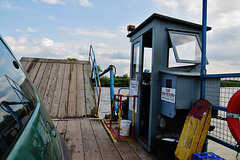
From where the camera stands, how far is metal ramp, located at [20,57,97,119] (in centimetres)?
618

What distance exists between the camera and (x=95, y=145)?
3.60 m

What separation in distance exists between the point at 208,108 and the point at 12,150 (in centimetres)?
244

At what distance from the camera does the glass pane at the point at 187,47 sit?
3.34 metres

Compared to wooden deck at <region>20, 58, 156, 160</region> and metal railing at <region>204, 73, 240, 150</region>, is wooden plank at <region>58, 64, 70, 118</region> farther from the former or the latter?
metal railing at <region>204, 73, 240, 150</region>

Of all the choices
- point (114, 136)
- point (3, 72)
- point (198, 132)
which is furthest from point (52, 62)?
point (3, 72)

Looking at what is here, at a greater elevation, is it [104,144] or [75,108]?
[75,108]

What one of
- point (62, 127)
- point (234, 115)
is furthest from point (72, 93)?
point (234, 115)

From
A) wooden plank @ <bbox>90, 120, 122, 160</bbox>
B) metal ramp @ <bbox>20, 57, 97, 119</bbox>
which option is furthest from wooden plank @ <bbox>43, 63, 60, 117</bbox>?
wooden plank @ <bbox>90, 120, 122, 160</bbox>

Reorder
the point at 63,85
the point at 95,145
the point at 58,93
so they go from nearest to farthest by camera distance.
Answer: the point at 95,145, the point at 58,93, the point at 63,85

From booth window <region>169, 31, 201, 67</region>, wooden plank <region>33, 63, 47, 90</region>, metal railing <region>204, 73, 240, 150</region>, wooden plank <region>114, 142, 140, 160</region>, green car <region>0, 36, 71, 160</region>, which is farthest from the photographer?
wooden plank <region>33, 63, 47, 90</region>

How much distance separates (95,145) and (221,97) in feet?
8.25

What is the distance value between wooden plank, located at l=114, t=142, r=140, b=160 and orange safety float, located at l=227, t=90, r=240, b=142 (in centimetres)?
167

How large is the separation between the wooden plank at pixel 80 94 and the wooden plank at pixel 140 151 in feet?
9.08

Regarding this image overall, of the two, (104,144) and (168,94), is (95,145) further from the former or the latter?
(168,94)
